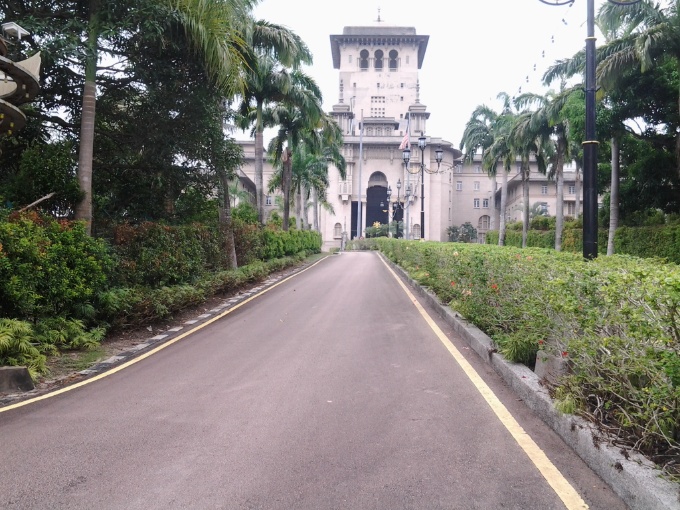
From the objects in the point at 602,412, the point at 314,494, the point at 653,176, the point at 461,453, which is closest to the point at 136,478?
the point at 314,494

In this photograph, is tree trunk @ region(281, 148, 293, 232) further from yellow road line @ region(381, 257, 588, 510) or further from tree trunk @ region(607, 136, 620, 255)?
yellow road line @ region(381, 257, 588, 510)

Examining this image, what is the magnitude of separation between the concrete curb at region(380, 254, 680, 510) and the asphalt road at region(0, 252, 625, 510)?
0.09 m

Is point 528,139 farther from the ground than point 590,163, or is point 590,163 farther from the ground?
point 528,139

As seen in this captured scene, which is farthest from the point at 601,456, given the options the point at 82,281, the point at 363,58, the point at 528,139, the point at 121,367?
the point at 363,58

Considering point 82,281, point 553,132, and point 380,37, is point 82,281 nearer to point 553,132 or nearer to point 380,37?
point 553,132

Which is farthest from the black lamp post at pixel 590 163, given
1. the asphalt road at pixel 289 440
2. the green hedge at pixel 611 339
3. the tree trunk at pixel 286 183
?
the tree trunk at pixel 286 183

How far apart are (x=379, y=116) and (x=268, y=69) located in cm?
6738

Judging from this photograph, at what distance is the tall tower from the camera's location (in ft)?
Result: 279

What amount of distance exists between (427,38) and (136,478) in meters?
90.0

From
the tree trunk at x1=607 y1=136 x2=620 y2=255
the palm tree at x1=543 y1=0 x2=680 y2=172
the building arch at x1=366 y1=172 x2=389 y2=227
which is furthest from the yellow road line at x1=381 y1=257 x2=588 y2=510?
the building arch at x1=366 y1=172 x2=389 y2=227

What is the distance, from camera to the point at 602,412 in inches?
165

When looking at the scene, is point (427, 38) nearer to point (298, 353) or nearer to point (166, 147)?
point (166, 147)

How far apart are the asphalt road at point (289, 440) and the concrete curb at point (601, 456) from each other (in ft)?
0.30

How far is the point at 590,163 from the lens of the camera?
8633 mm
